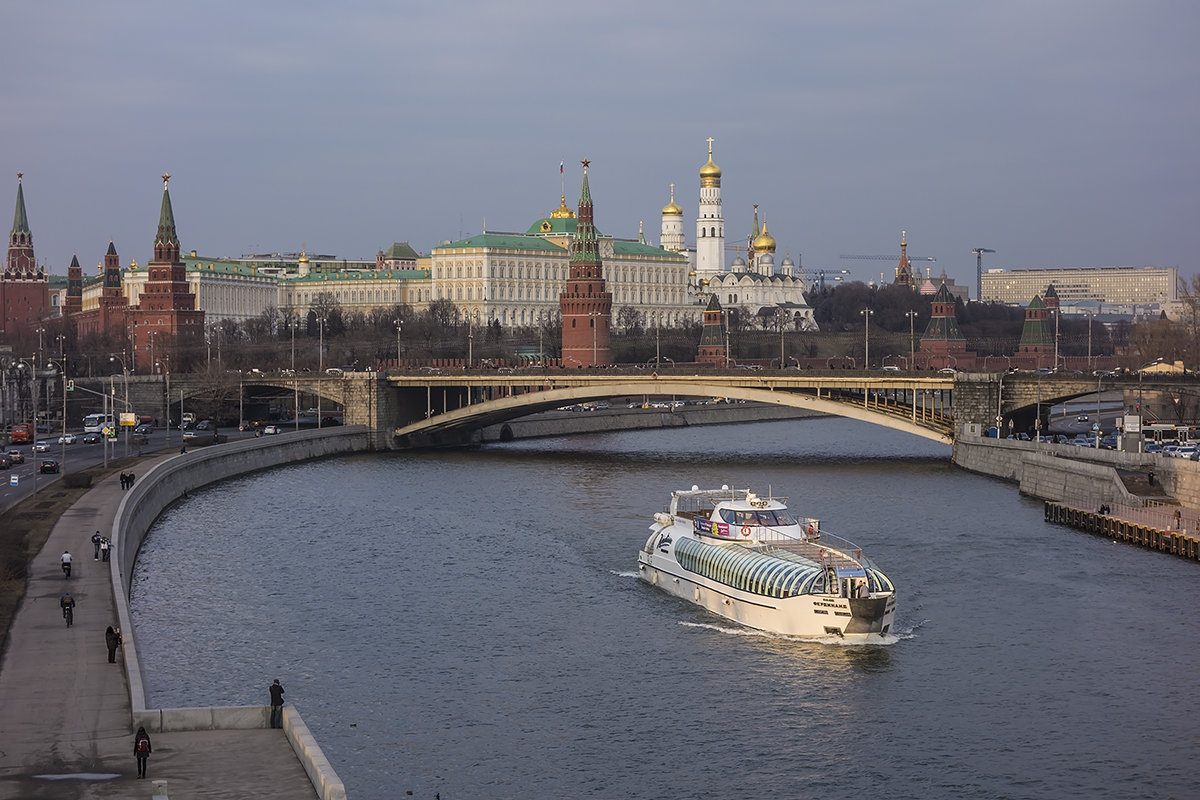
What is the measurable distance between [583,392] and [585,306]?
37.0 m

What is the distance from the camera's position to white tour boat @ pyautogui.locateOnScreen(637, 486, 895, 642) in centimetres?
3531

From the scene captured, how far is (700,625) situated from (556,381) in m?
44.0

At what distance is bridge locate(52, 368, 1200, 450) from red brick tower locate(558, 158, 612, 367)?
16.5 m

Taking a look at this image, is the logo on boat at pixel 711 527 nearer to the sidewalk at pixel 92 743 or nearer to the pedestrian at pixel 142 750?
the sidewalk at pixel 92 743

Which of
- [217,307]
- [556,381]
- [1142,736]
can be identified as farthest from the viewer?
[217,307]

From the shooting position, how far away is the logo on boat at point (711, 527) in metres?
40.8

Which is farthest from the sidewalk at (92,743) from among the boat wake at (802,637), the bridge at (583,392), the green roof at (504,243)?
the green roof at (504,243)

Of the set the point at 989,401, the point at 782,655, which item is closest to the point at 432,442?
the point at 989,401

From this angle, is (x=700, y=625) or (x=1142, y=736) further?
(x=700, y=625)

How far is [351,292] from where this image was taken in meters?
191

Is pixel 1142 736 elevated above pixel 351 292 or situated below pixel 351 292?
below

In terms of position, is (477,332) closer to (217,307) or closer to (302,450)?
(217,307)

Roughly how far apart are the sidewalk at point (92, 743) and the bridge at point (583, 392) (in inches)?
1646

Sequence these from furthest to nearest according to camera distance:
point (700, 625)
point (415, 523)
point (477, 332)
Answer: point (477, 332) < point (415, 523) < point (700, 625)
